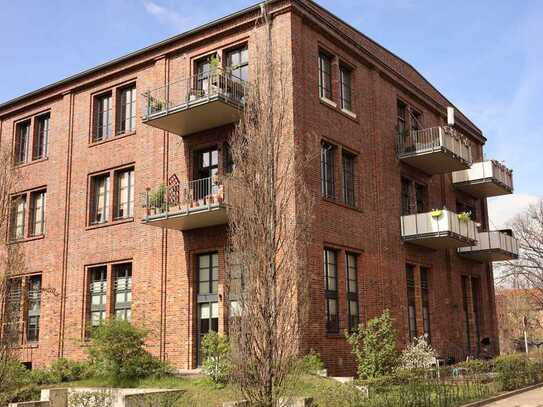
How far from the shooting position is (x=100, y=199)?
22859 millimetres

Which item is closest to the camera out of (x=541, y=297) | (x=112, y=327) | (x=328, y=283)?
(x=112, y=327)

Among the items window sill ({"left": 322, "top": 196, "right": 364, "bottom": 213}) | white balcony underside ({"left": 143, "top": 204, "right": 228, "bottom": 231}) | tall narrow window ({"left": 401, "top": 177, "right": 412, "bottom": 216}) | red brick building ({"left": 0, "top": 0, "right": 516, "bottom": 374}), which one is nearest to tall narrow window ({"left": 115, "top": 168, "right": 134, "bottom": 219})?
red brick building ({"left": 0, "top": 0, "right": 516, "bottom": 374})

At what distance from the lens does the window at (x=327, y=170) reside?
19625 mm

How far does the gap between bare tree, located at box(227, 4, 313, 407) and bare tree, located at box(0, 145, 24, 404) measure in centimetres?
559

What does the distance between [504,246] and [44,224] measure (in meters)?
18.0

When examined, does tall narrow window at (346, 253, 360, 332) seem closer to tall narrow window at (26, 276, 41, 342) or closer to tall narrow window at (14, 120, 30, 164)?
tall narrow window at (26, 276, 41, 342)

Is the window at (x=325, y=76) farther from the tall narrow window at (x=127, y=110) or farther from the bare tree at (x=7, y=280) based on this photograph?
the bare tree at (x=7, y=280)

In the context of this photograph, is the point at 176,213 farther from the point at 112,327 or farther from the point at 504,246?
the point at 504,246

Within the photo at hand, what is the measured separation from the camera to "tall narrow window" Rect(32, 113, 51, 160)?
25.4 meters

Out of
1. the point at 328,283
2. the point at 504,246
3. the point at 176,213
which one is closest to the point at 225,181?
the point at 176,213

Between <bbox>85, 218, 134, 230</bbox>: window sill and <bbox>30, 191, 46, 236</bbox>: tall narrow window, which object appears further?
<bbox>30, 191, 46, 236</bbox>: tall narrow window

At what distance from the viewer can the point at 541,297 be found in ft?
218

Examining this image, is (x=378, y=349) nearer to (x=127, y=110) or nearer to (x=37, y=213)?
(x=127, y=110)

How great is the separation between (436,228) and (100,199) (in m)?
11.5
